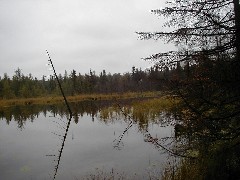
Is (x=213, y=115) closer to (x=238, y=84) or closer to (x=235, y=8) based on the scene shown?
(x=238, y=84)

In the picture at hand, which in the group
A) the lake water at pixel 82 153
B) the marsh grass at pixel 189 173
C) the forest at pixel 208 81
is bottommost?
the lake water at pixel 82 153

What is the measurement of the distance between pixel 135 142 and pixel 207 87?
28.5 feet

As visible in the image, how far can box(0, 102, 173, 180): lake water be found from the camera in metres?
10.3

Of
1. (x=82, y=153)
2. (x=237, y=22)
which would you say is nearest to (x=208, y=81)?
(x=237, y=22)

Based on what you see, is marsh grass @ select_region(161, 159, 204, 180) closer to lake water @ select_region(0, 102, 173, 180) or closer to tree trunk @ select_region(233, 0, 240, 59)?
lake water @ select_region(0, 102, 173, 180)

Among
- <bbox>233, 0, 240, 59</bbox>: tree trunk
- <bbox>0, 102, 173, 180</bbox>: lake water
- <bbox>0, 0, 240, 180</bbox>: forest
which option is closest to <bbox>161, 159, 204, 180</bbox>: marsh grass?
<bbox>0, 0, 240, 180</bbox>: forest

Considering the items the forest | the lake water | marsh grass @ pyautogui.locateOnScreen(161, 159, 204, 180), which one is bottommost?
the lake water

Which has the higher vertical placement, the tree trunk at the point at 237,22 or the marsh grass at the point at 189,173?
the tree trunk at the point at 237,22

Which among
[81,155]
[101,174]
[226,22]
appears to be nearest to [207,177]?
[226,22]

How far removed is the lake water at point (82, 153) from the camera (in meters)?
10.3

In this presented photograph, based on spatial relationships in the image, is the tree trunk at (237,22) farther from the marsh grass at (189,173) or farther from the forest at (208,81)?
the marsh grass at (189,173)

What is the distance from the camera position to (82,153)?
13.3 metres

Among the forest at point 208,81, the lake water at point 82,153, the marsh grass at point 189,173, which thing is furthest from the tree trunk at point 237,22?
the lake water at point 82,153

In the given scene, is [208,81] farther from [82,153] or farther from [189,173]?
[82,153]
